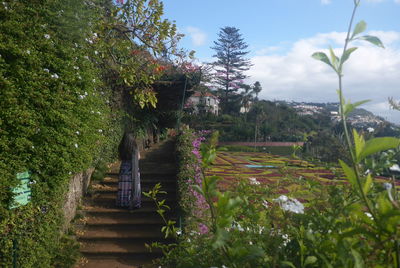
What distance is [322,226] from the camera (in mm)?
678

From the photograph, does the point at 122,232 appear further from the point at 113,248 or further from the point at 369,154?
the point at 369,154

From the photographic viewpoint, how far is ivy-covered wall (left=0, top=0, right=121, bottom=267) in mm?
2908

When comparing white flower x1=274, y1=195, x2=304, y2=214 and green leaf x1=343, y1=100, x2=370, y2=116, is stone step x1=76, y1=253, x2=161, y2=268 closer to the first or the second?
white flower x1=274, y1=195, x2=304, y2=214

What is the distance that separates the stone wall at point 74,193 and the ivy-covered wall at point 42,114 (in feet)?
1.74

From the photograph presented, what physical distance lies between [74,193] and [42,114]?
88.3 inches

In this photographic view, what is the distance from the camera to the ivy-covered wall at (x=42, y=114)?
291 cm

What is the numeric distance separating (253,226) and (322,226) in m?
0.27

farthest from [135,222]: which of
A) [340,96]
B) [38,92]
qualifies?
[340,96]

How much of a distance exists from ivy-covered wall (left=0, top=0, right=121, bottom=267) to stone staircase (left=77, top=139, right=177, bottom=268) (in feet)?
2.00

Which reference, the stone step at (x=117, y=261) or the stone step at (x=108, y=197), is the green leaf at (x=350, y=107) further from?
the stone step at (x=108, y=197)

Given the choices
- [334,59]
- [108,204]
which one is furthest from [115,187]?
[334,59]

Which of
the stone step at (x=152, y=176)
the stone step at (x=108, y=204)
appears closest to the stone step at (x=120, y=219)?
the stone step at (x=108, y=204)

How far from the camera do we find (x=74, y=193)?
5.17 metres

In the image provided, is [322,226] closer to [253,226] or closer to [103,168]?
[253,226]
